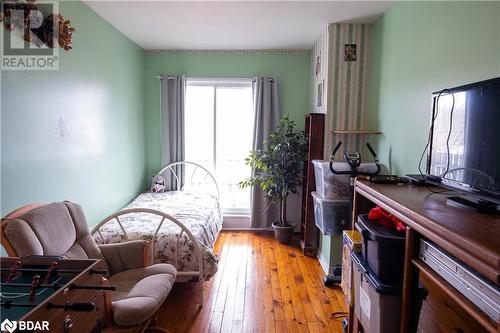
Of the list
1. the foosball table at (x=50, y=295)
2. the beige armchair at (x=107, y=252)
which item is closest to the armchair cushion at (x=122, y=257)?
the beige armchair at (x=107, y=252)

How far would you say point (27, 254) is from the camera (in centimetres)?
144

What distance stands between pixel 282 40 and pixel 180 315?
315 centimetres

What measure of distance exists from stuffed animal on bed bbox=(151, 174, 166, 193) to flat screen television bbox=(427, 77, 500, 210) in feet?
10.9

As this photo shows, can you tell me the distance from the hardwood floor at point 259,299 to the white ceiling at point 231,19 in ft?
8.30

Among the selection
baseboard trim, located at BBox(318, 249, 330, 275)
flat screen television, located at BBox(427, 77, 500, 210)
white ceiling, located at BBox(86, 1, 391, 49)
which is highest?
white ceiling, located at BBox(86, 1, 391, 49)

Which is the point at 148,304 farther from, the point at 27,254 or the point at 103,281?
the point at 27,254

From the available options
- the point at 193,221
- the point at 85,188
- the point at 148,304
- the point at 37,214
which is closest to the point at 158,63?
the point at 85,188

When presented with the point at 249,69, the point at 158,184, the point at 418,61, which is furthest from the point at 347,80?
the point at 158,184

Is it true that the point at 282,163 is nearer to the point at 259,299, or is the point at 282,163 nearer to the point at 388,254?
the point at 259,299

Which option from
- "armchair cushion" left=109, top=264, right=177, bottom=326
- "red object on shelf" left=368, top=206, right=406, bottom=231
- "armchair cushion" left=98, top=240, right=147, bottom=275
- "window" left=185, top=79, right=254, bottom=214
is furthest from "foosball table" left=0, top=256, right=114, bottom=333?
"window" left=185, top=79, right=254, bottom=214

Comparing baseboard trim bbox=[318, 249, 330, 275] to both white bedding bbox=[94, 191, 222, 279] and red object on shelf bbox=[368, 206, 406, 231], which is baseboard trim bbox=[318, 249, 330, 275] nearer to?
white bedding bbox=[94, 191, 222, 279]

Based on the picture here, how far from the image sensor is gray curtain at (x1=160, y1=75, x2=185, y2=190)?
410cm

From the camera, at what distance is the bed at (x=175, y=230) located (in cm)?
236

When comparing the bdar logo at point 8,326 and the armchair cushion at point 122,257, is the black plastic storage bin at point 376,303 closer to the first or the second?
the bdar logo at point 8,326
